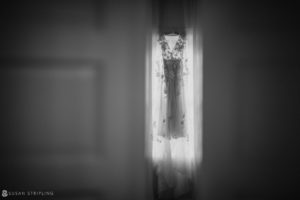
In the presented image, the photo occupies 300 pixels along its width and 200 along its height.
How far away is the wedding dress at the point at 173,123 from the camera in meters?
0.88

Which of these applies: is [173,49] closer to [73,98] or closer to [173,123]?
[173,123]

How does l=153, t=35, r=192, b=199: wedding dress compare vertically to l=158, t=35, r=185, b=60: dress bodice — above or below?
below

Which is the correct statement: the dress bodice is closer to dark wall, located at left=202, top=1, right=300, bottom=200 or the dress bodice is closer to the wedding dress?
the wedding dress

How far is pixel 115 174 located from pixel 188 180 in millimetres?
335

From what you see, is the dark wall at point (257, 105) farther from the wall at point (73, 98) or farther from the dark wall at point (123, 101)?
the wall at point (73, 98)

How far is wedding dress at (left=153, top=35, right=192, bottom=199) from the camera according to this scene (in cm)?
88

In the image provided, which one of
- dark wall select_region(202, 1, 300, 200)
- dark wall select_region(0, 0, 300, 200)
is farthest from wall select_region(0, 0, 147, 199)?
dark wall select_region(202, 1, 300, 200)

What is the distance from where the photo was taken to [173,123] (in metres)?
0.89

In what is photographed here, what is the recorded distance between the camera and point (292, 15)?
0.85 meters

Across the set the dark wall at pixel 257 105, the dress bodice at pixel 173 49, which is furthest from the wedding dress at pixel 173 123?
the dark wall at pixel 257 105

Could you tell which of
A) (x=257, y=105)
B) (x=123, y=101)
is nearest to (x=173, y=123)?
(x=123, y=101)

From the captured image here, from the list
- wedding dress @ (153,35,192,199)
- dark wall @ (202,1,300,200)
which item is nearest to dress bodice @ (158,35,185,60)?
wedding dress @ (153,35,192,199)

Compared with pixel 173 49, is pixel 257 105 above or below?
below

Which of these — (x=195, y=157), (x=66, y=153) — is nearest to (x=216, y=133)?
(x=195, y=157)
